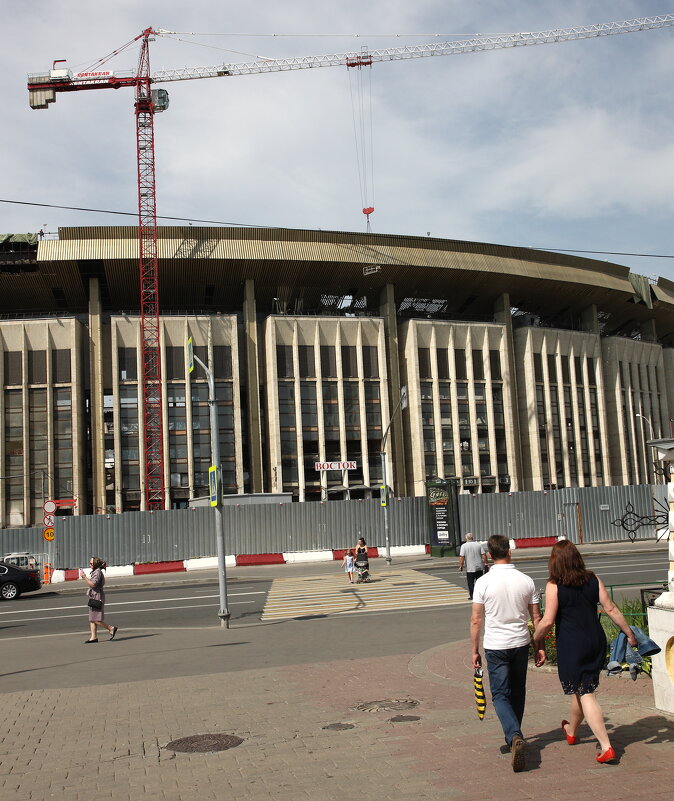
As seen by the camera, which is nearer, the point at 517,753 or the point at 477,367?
the point at 517,753

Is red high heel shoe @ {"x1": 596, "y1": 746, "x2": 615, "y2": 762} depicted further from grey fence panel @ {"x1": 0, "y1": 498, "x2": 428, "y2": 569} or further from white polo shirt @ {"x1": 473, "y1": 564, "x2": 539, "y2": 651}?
grey fence panel @ {"x1": 0, "y1": 498, "x2": 428, "y2": 569}

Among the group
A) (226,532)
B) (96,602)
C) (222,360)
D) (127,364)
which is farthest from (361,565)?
(127,364)

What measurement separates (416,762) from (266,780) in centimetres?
130

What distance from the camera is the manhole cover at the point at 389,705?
29.1ft

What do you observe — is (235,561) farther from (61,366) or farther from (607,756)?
(607,756)

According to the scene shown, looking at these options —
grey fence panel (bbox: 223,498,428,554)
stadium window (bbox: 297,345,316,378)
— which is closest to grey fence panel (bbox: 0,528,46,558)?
grey fence panel (bbox: 223,498,428,554)

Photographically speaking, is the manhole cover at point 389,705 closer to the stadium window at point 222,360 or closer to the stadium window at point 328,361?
the stadium window at point 222,360

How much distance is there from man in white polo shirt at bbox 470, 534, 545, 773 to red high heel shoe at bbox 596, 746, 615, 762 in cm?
66

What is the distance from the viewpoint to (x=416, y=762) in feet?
22.2

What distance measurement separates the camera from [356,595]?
22375mm

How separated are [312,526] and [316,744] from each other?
3177 cm

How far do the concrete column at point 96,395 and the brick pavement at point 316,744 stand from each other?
142 feet

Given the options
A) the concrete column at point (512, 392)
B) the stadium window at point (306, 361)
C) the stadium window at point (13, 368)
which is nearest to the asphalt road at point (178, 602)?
the stadium window at point (13, 368)

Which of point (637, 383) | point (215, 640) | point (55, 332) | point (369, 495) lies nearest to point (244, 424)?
point (369, 495)
